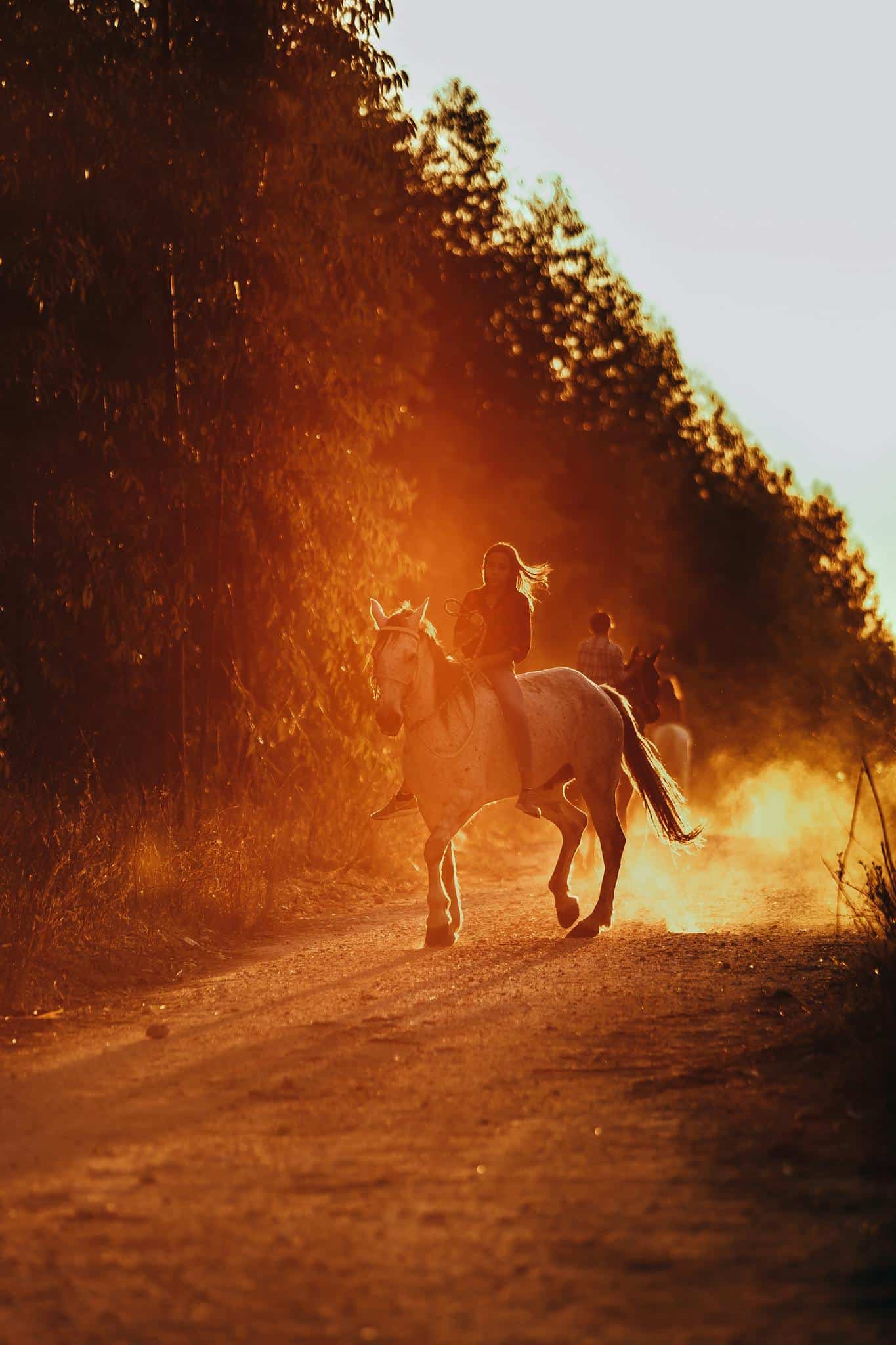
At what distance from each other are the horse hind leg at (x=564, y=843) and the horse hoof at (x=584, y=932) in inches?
7.5

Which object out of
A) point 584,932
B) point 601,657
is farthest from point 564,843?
point 601,657

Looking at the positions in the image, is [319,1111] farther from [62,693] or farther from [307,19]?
[307,19]

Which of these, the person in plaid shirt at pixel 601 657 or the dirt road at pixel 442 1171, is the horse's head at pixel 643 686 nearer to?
the person in plaid shirt at pixel 601 657

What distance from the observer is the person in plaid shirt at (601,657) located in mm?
15312

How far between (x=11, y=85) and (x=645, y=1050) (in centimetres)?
930

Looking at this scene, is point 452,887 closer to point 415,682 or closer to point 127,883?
point 415,682

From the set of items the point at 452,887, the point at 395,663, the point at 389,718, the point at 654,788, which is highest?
the point at 395,663

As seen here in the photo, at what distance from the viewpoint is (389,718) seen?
406 inches

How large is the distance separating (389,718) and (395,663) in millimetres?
389

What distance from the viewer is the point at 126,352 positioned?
13.7 metres

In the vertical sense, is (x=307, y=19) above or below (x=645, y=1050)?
above

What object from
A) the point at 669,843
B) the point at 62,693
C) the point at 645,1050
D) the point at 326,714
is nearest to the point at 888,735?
the point at 669,843

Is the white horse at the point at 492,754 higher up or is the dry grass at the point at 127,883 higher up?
the white horse at the point at 492,754

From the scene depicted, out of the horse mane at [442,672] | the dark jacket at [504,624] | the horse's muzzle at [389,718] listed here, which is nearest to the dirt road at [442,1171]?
the horse's muzzle at [389,718]
